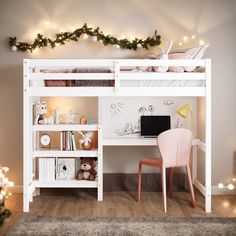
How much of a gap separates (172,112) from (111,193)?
120 centimetres

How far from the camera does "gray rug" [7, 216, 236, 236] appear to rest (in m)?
3.29

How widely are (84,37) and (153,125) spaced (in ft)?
4.36

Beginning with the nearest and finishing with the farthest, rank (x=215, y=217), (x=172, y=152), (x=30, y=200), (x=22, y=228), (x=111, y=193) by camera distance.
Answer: (x=22, y=228), (x=215, y=217), (x=172, y=152), (x=30, y=200), (x=111, y=193)

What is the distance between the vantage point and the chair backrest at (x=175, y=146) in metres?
3.89

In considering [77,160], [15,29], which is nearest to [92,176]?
[77,160]

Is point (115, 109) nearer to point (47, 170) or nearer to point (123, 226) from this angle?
point (47, 170)

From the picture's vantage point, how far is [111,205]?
4.12 meters

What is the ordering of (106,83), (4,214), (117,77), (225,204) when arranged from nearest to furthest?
(4,214) → (117,77) → (106,83) → (225,204)

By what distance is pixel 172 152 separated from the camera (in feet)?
13.0

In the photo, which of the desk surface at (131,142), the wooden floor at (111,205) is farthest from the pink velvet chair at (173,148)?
the desk surface at (131,142)

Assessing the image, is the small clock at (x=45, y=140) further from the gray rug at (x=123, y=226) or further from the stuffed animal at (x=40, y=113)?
the gray rug at (x=123, y=226)

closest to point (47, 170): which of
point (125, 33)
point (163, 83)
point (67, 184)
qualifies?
point (67, 184)

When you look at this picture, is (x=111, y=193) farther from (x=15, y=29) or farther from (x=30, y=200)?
(x=15, y=29)

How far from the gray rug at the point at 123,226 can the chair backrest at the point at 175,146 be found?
1.93 feet
